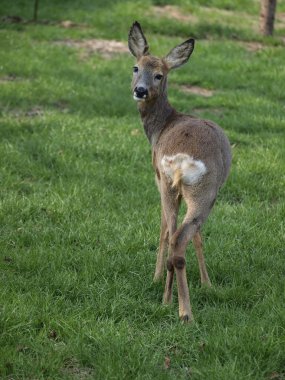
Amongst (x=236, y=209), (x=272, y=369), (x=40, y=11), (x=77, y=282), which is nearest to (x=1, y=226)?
(x=77, y=282)

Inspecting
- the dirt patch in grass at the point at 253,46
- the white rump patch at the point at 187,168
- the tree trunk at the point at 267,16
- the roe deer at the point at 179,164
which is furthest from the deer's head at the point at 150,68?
the tree trunk at the point at 267,16

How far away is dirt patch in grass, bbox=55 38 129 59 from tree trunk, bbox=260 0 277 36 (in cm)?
307

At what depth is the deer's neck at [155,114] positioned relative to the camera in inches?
209

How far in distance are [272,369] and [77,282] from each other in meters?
1.66

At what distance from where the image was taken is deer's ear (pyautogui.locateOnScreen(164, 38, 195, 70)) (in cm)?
547

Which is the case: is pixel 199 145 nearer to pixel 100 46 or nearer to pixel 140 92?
pixel 140 92

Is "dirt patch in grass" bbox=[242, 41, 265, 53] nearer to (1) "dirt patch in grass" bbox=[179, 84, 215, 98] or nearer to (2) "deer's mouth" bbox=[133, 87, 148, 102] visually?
(1) "dirt patch in grass" bbox=[179, 84, 215, 98]

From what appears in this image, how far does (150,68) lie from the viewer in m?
5.23

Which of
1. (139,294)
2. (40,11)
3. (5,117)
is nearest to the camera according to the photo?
(139,294)

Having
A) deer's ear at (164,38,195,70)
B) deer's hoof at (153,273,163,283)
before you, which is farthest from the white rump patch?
deer's ear at (164,38,195,70)

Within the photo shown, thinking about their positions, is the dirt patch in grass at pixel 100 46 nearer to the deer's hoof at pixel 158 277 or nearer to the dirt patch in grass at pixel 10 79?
the dirt patch in grass at pixel 10 79

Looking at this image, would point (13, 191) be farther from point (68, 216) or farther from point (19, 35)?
point (19, 35)

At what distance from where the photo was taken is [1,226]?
603cm

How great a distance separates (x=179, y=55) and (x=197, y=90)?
18.4 ft
